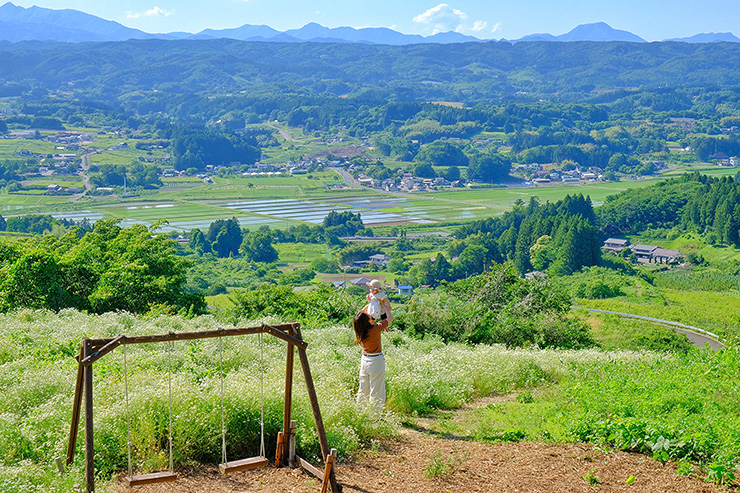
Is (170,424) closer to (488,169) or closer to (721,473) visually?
(721,473)

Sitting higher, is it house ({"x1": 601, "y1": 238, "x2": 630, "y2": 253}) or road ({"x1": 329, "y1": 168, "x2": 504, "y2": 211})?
road ({"x1": 329, "y1": 168, "x2": 504, "y2": 211})

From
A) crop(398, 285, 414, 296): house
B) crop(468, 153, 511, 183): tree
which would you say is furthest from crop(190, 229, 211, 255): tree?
crop(468, 153, 511, 183): tree

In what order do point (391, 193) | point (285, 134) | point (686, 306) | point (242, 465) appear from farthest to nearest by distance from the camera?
point (285, 134)
point (391, 193)
point (686, 306)
point (242, 465)

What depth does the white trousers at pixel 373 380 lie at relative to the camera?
756cm

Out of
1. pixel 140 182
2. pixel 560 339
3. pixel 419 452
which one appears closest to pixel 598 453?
pixel 419 452

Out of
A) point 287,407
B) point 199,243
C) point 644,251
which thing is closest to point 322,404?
point 287,407

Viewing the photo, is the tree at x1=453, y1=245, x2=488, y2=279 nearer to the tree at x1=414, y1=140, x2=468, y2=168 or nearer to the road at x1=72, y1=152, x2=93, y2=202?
the road at x1=72, y1=152, x2=93, y2=202

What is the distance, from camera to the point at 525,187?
12744 centimetres

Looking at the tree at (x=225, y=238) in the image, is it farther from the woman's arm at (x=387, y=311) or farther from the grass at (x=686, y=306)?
the woman's arm at (x=387, y=311)

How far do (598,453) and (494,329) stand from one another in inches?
345

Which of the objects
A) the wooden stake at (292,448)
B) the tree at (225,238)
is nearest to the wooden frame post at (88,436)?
the wooden stake at (292,448)

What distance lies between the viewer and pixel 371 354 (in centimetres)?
754

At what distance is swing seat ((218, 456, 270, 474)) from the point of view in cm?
596

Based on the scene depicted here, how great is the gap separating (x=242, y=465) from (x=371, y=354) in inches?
79.6
